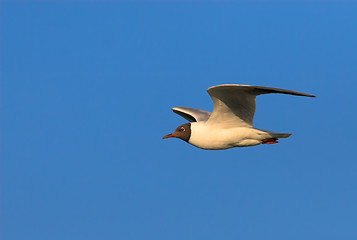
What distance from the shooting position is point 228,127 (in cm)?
1723

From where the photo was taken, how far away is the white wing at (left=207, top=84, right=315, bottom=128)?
15.2m

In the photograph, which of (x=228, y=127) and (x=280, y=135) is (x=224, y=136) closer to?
(x=228, y=127)

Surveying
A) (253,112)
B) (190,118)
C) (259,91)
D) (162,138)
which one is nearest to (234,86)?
(259,91)

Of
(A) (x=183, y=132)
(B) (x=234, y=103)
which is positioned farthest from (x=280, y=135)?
(A) (x=183, y=132)

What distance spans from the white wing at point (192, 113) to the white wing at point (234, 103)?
232 cm

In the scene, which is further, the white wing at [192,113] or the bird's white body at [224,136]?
the white wing at [192,113]

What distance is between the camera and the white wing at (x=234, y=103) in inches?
597

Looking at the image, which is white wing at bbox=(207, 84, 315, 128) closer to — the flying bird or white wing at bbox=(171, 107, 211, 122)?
the flying bird

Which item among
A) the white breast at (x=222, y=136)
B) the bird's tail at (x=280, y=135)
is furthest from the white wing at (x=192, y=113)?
the bird's tail at (x=280, y=135)

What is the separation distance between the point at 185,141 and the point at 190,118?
3.25m

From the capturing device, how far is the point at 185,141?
18.5 meters

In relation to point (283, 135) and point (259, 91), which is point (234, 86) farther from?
point (283, 135)

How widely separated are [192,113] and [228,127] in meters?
3.33

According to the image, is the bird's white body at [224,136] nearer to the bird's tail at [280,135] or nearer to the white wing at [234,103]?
the bird's tail at [280,135]
